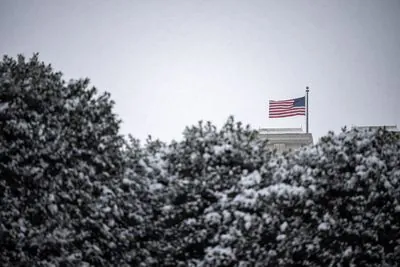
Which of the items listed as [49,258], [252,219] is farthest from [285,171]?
[49,258]

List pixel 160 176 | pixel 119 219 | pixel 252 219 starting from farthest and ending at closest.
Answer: pixel 160 176 < pixel 119 219 < pixel 252 219

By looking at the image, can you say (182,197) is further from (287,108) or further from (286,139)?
(286,139)

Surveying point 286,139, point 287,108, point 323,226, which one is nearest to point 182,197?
point 323,226

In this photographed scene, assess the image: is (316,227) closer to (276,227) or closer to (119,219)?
(276,227)

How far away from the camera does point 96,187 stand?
13.9 m

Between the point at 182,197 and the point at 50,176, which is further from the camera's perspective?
the point at 182,197

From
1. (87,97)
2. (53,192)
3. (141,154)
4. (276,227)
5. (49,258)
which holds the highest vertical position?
(87,97)

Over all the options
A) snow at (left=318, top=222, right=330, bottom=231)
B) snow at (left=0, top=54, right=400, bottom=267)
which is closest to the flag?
snow at (left=0, top=54, right=400, bottom=267)

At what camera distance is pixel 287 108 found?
37.6 metres

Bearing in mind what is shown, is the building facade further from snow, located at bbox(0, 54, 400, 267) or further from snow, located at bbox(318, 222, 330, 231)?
snow, located at bbox(318, 222, 330, 231)

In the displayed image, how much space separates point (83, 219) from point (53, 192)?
47.6 inches

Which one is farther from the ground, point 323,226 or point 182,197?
point 182,197

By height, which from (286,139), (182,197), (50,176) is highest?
(286,139)

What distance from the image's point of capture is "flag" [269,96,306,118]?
123 ft
